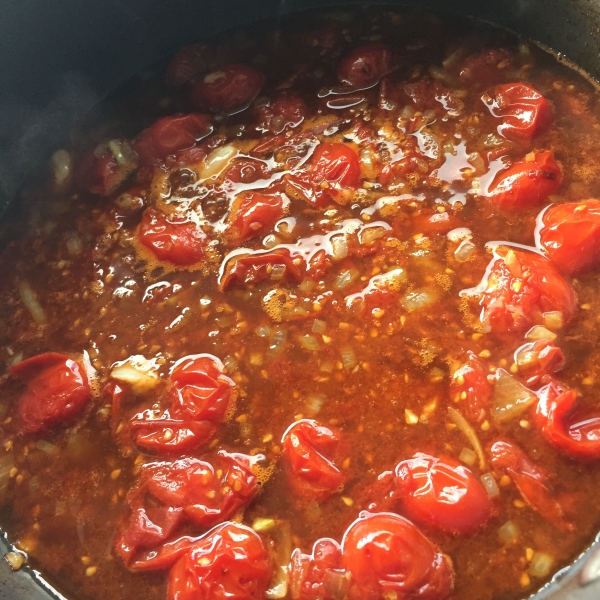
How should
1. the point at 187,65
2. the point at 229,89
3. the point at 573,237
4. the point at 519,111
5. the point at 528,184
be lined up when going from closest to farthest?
the point at 573,237 → the point at 528,184 → the point at 519,111 → the point at 229,89 → the point at 187,65

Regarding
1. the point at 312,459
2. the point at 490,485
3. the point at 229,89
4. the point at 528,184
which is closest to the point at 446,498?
the point at 490,485

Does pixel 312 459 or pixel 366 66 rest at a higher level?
pixel 366 66

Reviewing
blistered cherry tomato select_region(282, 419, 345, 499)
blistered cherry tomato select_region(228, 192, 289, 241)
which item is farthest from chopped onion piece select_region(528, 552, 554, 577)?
blistered cherry tomato select_region(228, 192, 289, 241)

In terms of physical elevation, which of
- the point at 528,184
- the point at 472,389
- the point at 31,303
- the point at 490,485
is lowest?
the point at 490,485

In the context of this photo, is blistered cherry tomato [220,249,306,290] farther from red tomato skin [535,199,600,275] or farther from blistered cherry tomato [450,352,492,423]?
red tomato skin [535,199,600,275]

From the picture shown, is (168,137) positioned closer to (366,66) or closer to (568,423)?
(366,66)

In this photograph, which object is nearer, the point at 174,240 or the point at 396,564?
the point at 396,564

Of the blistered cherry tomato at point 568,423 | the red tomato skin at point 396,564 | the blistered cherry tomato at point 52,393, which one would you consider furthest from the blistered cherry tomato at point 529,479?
the blistered cherry tomato at point 52,393

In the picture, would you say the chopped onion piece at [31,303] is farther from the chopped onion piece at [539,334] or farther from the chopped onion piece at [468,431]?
the chopped onion piece at [539,334]
